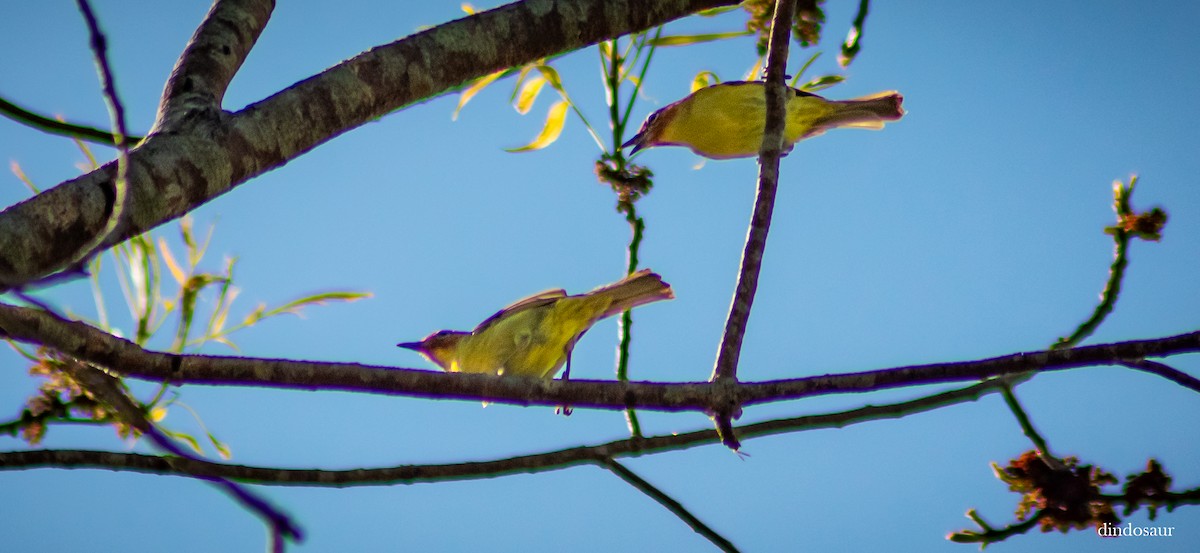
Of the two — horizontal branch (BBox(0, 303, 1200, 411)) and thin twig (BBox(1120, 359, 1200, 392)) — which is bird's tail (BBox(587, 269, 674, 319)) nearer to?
horizontal branch (BBox(0, 303, 1200, 411))

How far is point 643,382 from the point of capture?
5.32ft

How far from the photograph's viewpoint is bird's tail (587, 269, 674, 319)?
2914 mm

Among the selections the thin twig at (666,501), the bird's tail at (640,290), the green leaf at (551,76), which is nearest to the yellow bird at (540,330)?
the bird's tail at (640,290)

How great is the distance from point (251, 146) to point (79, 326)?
545mm

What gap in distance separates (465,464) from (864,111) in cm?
256

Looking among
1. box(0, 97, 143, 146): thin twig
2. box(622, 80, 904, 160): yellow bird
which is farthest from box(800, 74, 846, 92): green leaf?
box(0, 97, 143, 146): thin twig

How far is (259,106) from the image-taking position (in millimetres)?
1836

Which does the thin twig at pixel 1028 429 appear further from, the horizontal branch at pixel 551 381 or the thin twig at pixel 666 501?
the thin twig at pixel 666 501

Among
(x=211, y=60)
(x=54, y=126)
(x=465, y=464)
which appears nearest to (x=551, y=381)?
(x=465, y=464)

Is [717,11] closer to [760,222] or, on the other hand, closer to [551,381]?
[760,222]

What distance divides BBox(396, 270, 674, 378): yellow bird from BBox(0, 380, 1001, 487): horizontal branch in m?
1.19

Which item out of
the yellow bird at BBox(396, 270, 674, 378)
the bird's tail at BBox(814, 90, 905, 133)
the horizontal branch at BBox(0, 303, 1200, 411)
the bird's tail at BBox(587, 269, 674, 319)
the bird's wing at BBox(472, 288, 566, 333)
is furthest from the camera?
the bird's tail at BBox(814, 90, 905, 133)

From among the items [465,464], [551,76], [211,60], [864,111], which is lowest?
[465,464]

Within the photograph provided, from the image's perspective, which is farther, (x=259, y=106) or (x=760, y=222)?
(x=760, y=222)
